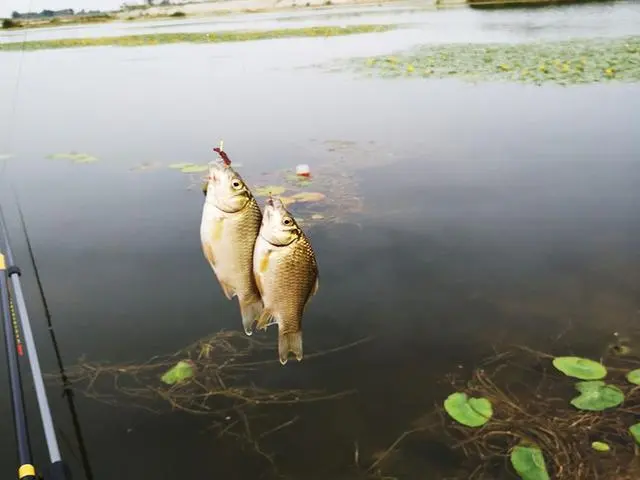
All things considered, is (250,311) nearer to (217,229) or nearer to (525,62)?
(217,229)

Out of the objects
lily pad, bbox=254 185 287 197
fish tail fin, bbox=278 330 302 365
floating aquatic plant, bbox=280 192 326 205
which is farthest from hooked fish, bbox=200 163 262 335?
lily pad, bbox=254 185 287 197

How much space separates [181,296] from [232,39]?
3013cm

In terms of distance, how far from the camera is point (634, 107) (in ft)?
36.9

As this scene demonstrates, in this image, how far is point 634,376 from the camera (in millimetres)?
4164

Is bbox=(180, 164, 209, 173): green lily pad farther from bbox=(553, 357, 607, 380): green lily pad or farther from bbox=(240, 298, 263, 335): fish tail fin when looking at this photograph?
bbox=(240, 298, 263, 335): fish tail fin

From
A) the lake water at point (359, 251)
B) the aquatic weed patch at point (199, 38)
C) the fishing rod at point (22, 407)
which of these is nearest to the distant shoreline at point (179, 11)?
the aquatic weed patch at point (199, 38)

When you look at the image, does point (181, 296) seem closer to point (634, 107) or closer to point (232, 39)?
point (634, 107)

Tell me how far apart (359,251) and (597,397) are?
2.92 metres

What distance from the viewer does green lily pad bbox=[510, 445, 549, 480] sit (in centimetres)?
352

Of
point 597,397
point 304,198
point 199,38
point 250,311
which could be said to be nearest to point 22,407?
point 250,311

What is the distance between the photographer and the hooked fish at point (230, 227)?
6.41ft

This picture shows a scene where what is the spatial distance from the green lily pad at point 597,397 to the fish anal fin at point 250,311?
2728mm

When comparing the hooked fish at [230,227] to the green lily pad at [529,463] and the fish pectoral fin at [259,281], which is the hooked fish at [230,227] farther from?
the green lily pad at [529,463]

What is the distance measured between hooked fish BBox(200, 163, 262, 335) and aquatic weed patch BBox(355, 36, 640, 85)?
14000 mm
